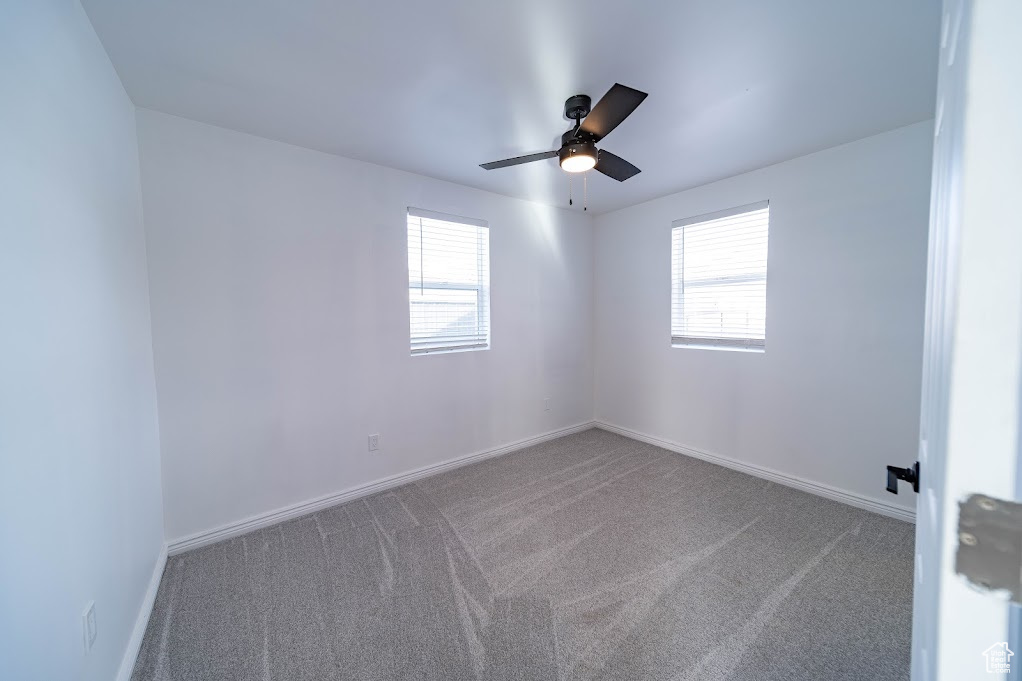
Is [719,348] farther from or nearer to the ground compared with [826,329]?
nearer to the ground

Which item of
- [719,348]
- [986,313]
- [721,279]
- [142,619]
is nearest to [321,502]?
[142,619]

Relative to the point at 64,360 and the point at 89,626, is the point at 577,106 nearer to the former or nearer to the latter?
the point at 64,360

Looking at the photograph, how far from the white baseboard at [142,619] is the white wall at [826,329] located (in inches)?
153

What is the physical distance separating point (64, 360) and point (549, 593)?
213 centimetres

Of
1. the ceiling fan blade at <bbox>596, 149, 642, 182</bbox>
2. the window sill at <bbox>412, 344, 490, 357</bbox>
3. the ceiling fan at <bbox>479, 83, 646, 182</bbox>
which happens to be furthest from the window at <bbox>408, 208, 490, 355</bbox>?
the ceiling fan blade at <bbox>596, 149, 642, 182</bbox>

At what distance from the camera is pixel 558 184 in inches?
128

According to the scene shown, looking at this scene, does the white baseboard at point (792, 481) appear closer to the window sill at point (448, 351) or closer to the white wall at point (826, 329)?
the white wall at point (826, 329)

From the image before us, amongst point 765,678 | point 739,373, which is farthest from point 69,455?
point 739,373

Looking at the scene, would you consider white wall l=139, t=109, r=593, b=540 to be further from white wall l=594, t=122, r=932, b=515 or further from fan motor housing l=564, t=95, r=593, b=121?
white wall l=594, t=122, r=932, b=515

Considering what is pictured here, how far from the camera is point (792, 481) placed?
2.87 meters

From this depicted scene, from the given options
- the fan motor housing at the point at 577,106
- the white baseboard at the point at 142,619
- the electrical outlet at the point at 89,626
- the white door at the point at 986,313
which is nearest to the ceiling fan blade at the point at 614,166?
the fan motor housing at the point at 577,106

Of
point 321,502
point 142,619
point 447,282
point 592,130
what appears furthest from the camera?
point 447,282

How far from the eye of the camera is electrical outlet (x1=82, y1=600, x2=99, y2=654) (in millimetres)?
1177

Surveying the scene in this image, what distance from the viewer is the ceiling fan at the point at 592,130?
63.5 inches
